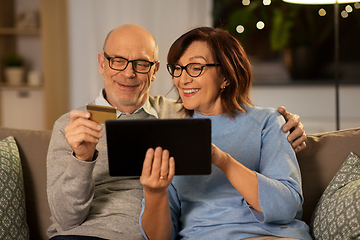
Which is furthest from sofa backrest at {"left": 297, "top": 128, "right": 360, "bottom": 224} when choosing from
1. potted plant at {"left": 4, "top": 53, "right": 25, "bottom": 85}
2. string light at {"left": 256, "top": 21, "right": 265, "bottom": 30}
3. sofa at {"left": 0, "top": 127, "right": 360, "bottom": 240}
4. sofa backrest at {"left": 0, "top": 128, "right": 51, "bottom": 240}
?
potted plant at {"left": 4, "top": 53, "right": 25, "bottom": 85}

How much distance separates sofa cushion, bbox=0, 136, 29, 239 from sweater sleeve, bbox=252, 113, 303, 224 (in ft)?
3.07

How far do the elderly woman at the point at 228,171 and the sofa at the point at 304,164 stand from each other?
0.32 meters

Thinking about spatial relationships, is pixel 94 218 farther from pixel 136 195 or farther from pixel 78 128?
pixel 78 128

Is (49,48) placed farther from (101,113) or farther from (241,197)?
(241,197)

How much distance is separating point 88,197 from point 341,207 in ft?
2.78

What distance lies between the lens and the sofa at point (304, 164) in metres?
1.52

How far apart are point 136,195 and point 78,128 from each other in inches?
18.8

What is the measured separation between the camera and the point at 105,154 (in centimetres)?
151

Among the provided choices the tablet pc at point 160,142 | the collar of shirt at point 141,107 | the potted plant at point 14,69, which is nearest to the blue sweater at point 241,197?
the tablet pc at point 160,142

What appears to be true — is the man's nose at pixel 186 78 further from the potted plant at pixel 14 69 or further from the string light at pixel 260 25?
the potted plant at pixel 14 69

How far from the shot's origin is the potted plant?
338 cm

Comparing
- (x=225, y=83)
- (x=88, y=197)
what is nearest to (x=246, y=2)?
(x=225, y=83)

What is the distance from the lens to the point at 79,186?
4.04ft

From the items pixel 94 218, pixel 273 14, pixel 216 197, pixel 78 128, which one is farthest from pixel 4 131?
pixel 273 14
